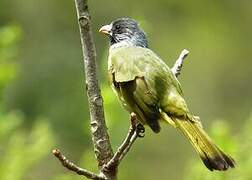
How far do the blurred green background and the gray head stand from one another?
218mm

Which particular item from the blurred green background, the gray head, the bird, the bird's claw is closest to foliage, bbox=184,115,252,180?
the blurred green background

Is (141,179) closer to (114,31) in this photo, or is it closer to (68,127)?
(68,127)

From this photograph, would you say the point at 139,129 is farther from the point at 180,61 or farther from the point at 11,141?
the point at 11,141

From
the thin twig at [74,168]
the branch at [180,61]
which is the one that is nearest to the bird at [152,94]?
the branch at [180,61]

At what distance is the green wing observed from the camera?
529 centimetres

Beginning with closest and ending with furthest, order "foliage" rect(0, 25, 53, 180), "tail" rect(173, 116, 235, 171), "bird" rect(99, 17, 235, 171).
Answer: "tail" rect(173, 116, 235, 171) < "bird" rect(99, 17, 235, 171) < "foliage" rect(0, 25, 53, 180)

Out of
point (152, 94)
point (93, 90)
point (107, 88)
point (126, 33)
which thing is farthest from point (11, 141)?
point (93, 90)

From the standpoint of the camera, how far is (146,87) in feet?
17.5

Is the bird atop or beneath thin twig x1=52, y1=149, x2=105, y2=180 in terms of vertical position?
beneath

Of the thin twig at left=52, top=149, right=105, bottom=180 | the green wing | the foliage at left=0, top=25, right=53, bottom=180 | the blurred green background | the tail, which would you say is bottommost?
the blurred green background

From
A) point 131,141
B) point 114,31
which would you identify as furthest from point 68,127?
point 131,141

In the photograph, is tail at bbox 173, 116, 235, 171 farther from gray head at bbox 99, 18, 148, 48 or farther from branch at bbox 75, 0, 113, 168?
gray head at bbox 99, 18, 148, 48

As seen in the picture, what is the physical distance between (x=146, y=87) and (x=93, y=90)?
1.01 metres

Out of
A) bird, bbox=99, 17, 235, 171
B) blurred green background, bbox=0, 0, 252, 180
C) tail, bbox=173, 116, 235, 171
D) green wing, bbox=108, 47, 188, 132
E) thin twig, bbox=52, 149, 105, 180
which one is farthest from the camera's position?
blurred green background, bbox=0, 0, 252, 180
